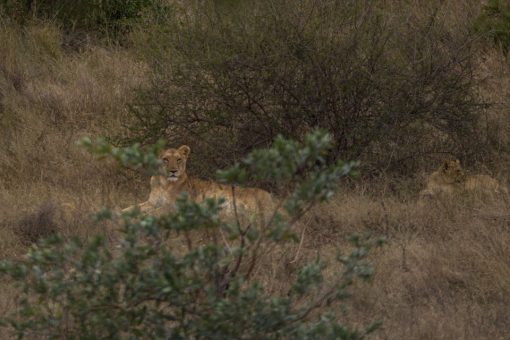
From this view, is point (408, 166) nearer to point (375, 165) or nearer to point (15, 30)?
point (375, 165)

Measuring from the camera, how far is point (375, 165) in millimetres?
9344

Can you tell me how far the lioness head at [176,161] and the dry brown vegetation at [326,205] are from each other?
420 mm

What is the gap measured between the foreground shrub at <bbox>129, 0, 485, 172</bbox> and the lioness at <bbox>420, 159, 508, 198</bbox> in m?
0.53

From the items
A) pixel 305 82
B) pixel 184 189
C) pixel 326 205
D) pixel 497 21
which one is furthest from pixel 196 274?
pixel 497 21

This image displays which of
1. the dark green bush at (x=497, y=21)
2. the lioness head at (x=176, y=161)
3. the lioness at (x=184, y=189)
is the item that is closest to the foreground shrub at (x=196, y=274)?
the lioness at (x=184, y=189)

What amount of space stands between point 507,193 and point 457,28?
9.59 feet

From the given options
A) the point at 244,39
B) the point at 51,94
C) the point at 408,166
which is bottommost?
the point at 51,94

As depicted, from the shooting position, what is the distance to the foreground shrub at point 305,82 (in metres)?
9.07

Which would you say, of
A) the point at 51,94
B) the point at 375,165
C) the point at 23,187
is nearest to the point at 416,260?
the point at 375,165

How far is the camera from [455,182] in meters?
8.73

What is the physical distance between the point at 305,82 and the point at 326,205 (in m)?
1.53

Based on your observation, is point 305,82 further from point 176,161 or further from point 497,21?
point 497,21

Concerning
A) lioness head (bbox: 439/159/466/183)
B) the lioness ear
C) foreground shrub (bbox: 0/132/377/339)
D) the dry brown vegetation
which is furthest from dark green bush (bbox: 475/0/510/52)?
foreground shrub (bbox: 0/132/377/339)

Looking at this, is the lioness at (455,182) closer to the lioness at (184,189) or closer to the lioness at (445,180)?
the lioness at (445,180)
